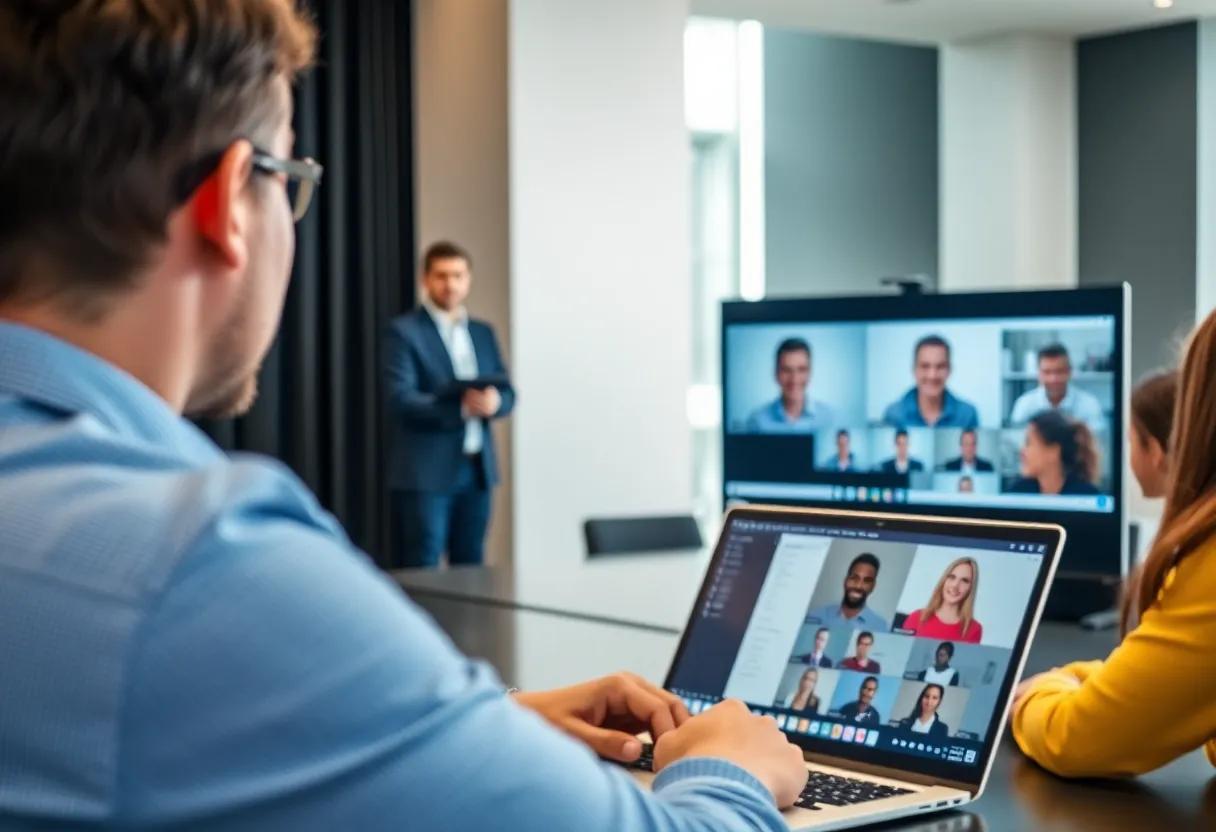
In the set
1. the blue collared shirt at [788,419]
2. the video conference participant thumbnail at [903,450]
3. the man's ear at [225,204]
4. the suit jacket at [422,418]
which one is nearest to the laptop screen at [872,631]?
the man's ear at [225,204]

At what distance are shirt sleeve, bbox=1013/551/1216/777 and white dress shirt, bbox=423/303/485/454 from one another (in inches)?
173

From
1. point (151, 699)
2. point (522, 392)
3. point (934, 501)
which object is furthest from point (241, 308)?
point (522, 392)

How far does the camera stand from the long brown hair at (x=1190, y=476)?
1566 mm

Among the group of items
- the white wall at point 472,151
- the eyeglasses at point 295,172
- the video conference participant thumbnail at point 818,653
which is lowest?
the video conference participant thumbnail at point 818,653

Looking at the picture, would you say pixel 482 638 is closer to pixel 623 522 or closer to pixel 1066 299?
pixel 1066 299

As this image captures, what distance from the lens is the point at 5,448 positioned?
0.65m

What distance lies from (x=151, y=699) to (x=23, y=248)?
0.26m

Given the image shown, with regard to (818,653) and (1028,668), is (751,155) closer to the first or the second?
(1028,668)

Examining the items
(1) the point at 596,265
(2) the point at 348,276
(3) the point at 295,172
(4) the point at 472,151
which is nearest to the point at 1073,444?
(3) the point at 295,172

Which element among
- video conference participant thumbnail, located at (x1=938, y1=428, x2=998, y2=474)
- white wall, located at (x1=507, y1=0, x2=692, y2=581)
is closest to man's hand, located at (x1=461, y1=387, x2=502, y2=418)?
white wall, located at (x1=507, y1=0, x2=692, y2=581)

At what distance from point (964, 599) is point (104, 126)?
0.92 meters

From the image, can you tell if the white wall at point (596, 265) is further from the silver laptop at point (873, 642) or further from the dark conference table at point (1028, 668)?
the silver laptop at point (873, 642)

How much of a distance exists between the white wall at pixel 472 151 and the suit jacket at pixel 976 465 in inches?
149

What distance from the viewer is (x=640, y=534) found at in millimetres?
3977
